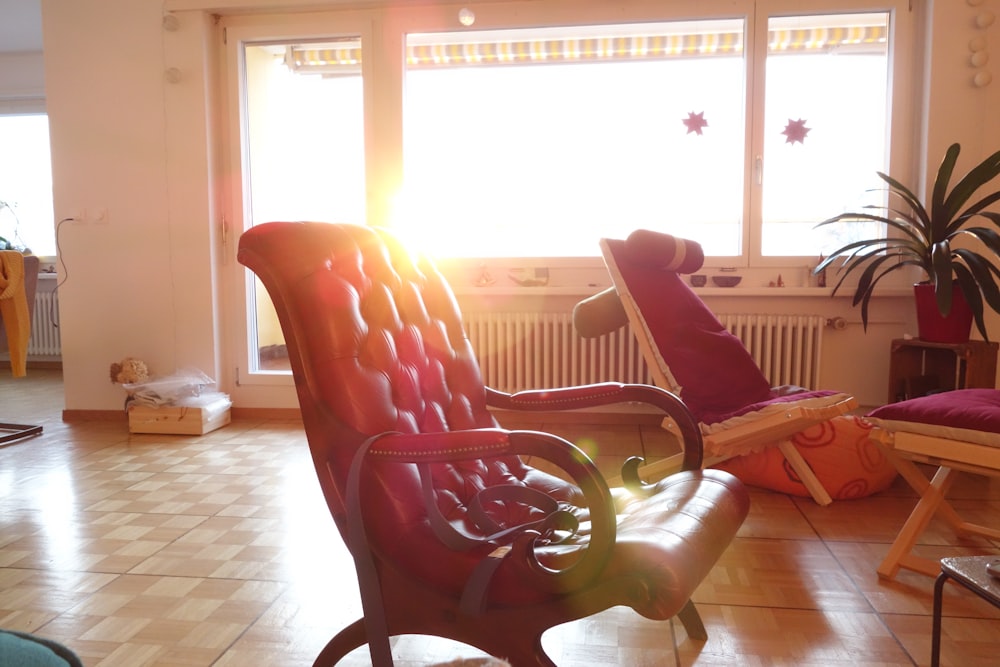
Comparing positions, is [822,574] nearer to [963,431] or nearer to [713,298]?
[963,431]

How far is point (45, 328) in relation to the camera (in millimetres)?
6480

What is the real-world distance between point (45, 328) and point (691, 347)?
620cm

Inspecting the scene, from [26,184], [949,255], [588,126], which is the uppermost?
[588,126]

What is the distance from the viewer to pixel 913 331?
12.3 ft

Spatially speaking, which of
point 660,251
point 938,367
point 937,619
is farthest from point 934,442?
point 938,367

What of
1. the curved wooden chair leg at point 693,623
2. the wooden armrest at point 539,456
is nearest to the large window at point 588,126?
the curved wooden chair leg at point 693,623

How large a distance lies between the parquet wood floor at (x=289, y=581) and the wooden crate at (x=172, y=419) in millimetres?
597

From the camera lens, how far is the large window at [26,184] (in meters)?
6.67

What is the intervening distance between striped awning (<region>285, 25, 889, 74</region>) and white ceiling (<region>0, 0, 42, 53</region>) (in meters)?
2.06

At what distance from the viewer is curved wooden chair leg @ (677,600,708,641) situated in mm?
1748

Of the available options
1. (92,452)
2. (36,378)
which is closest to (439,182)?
(92,452)

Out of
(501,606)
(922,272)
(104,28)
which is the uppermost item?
(104,28)

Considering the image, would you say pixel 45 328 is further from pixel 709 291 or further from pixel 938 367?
pixel 938 367

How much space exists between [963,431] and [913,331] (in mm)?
2105
